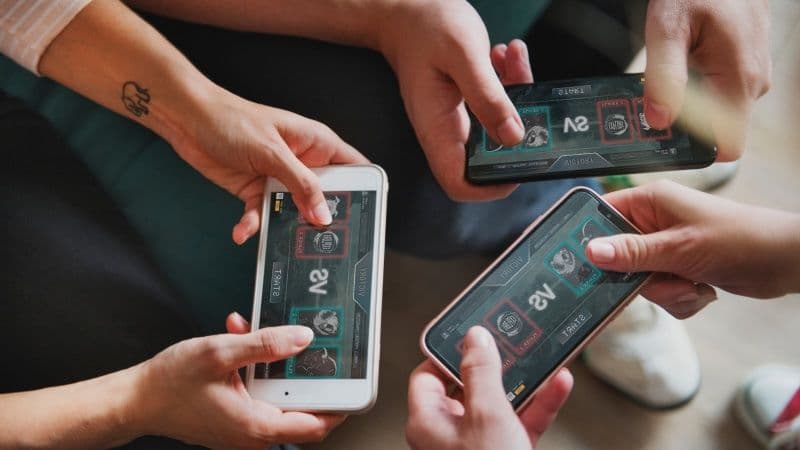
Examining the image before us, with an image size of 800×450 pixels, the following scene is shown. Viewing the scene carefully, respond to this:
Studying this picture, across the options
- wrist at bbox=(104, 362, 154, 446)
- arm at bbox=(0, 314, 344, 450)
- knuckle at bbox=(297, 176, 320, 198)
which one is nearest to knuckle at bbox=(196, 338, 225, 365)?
arm at bbox=(0, 314, 344, 450)

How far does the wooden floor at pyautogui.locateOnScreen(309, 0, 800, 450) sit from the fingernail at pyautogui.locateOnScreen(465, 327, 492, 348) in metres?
0.41

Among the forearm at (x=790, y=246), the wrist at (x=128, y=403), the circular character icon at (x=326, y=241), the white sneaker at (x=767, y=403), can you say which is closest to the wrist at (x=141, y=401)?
the wrist at (x=128, y=403)

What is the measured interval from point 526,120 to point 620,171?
0.46 ft

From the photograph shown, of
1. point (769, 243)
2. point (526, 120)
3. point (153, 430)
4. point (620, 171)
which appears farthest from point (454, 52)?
point (153, 430)

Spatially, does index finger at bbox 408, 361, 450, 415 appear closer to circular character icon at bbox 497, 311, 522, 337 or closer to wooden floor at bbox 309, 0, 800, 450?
circular character icon at bbox 497, 311, 522, 337

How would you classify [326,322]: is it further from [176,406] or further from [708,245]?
[708,245]

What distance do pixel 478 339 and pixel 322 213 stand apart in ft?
0.85

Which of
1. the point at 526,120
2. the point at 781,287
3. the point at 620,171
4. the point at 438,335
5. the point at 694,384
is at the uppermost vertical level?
the point at 526,120

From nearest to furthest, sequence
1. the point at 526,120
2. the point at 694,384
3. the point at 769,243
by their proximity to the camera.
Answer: the point at 769,243, the point at 526,120, the point at 694,384

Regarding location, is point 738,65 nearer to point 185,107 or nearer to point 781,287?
point 781,287

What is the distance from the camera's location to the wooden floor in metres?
0.98

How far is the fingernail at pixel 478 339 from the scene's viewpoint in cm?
65

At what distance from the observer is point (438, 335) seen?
75cm

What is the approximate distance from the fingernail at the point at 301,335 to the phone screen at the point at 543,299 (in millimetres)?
148
